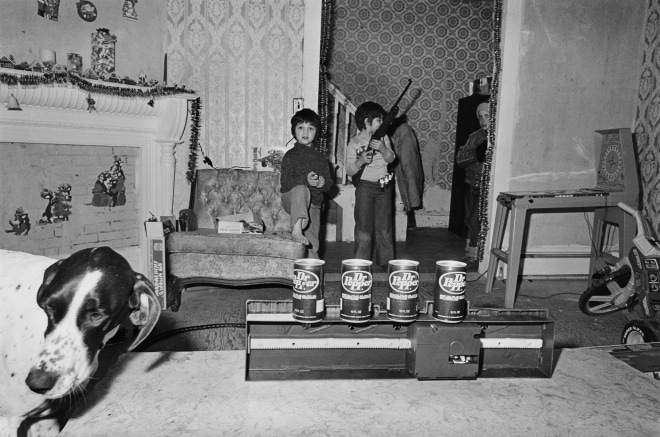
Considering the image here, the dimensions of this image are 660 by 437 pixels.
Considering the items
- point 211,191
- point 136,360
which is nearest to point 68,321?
point 136,360

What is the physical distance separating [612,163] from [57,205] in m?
3.84

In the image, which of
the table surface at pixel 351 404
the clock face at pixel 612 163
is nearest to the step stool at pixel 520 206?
the clock face at pixel 612 163

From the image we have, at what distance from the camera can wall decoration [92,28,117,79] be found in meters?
3.62

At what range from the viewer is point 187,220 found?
11.5ft

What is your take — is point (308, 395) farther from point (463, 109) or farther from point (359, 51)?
point (359, 51)

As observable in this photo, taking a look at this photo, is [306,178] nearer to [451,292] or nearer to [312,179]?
[312,179]

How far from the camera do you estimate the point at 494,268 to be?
12.3 ft

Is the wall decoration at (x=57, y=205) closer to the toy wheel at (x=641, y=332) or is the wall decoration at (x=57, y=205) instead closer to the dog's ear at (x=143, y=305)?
the dog's ear at (x=143, y=305)

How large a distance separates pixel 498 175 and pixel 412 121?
2870 mm

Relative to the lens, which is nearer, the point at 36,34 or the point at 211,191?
the point at 36,34

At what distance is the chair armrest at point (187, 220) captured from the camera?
3477 mm

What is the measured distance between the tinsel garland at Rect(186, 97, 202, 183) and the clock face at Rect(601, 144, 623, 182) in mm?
3069

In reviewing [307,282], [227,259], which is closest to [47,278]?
[307,282]

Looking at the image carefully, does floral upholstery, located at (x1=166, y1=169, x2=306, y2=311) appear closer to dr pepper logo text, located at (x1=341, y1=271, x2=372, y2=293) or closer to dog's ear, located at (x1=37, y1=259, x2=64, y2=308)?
dr pepper logo text, located at (x1=341, y1=271, x2=372, y2=293)
